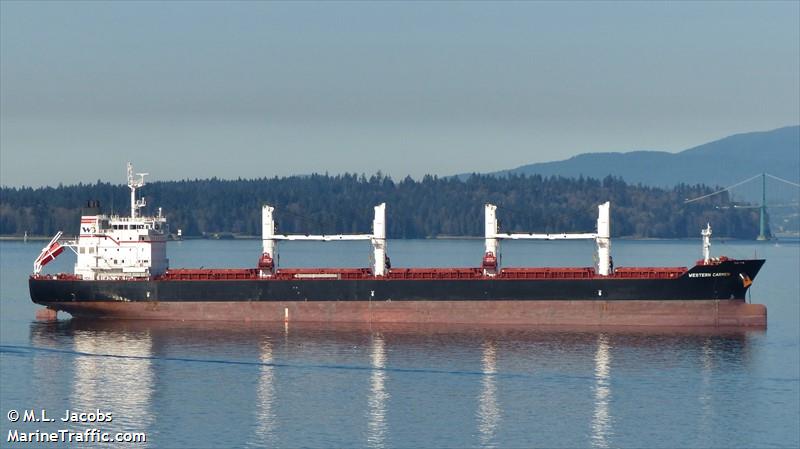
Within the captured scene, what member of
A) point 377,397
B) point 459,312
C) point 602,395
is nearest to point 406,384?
point 377,397

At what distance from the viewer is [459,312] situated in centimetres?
6175

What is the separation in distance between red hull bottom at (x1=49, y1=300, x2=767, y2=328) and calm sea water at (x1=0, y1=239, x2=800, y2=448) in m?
0.89

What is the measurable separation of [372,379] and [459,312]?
1491 cm

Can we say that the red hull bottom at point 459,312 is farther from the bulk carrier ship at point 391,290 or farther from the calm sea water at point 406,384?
the calm sea water at point 406,384

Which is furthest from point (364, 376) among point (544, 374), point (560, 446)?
point (560, 446)

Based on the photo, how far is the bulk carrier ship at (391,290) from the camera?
197 feet

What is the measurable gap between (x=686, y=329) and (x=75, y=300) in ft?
103

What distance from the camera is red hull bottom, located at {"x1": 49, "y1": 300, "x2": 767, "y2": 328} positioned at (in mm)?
60156

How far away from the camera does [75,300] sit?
209 ft

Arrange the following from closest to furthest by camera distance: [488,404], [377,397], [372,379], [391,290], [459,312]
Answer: [488,404], [377,397], [372,379], [459,312], [391,290]

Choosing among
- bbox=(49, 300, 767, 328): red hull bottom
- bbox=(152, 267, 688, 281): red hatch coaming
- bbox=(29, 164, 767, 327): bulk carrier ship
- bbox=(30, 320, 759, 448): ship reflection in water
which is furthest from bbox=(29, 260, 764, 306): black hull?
bbox=(30, 320, 759, 448): ship reflection in water

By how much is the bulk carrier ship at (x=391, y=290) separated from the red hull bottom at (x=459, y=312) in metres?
0.05

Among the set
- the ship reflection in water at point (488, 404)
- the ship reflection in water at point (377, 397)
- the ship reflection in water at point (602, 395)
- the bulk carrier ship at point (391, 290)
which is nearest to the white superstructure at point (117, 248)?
the bulk carrier ship at point (391, 290)

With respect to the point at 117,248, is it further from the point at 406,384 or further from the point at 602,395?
the point at 602,395
